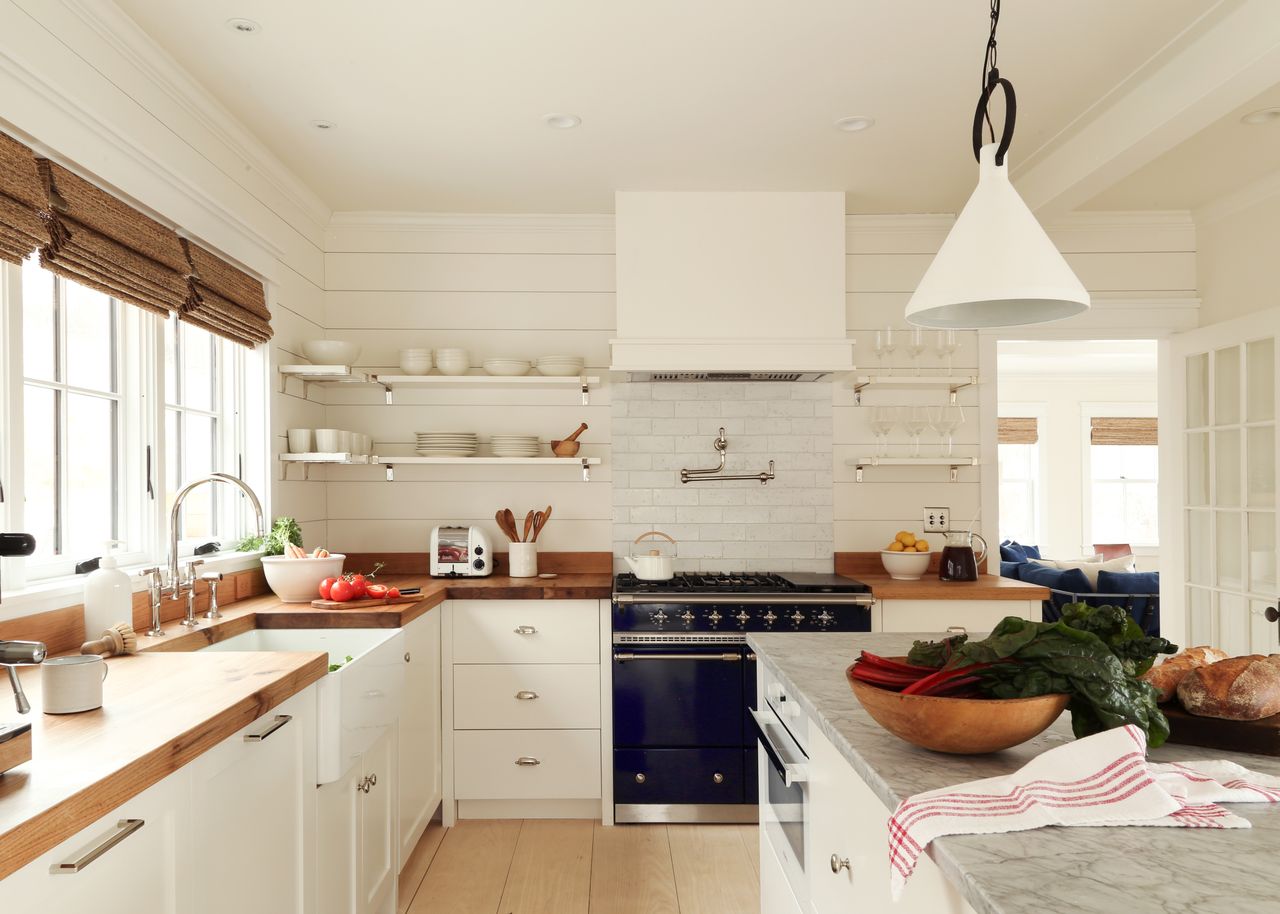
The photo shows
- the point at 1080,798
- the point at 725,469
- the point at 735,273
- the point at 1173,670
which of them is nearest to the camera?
the point at 1080,798

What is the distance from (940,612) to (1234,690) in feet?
7.91

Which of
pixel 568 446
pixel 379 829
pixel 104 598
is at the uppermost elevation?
pixel 568 446

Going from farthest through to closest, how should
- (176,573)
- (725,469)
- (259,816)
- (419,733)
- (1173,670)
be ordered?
(725,469) → (419,733) → (176,573) → (259,816) → (1173,670)

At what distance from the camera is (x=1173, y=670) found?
139 cm

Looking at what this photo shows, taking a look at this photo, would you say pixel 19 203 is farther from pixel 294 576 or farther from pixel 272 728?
pixel 294 576

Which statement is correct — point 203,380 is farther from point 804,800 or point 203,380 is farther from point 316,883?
point 804,800

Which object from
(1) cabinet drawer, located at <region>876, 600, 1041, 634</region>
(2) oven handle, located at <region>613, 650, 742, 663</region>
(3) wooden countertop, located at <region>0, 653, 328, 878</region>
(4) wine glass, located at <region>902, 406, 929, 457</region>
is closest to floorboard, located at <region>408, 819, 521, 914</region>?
(2) oven handle, located at <region>613, 650, 742, 663</region>

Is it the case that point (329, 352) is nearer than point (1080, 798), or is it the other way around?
point (1080, 798)

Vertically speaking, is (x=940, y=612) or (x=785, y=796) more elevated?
(x=940, y=612)

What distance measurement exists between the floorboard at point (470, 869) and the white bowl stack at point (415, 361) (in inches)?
76.3

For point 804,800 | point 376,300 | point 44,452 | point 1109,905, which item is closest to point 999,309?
point 804,800

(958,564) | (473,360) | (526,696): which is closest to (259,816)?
(526,696)

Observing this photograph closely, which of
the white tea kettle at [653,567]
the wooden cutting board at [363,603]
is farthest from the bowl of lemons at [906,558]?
the wooden cutting board at [363,603]

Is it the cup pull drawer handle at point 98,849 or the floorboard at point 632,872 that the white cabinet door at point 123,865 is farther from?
the floorboard at point 632,872
